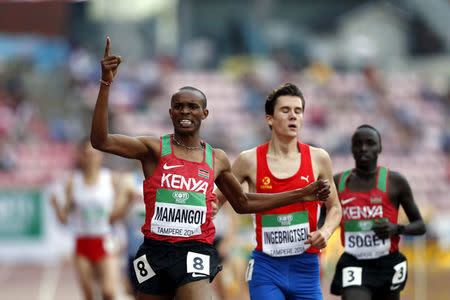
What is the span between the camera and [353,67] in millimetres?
30359

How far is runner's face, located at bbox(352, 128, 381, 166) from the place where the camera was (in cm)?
685

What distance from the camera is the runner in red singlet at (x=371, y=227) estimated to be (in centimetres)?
667

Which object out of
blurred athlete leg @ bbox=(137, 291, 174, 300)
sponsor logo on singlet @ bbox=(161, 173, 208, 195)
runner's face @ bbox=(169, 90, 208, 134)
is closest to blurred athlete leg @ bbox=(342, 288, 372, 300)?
blurred athlete leg @ bbox=(137, 291, 174, 300)

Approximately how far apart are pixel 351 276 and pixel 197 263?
186 cm

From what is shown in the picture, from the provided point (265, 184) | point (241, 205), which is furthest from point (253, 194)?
point (265, 184)

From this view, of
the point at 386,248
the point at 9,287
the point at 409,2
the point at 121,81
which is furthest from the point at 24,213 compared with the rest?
the point at 409,2

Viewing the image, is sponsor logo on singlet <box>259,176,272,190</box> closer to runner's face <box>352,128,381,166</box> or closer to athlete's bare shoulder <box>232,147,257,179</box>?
athlete's bare shoulder <box>232,147,257,179</box>

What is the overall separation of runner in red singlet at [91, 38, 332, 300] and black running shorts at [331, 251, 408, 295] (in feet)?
5.28

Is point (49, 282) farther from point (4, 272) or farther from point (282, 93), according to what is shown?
point (282, 93)

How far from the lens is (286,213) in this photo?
6062 mm

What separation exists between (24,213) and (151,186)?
1514cm

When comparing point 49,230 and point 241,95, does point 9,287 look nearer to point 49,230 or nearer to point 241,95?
point 49,230

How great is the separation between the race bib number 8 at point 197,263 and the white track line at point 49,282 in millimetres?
9063

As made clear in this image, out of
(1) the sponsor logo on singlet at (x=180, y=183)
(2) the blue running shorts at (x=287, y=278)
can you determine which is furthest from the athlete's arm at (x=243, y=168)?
(1) the sponsor logo on singlet at (x=180, y=183)
